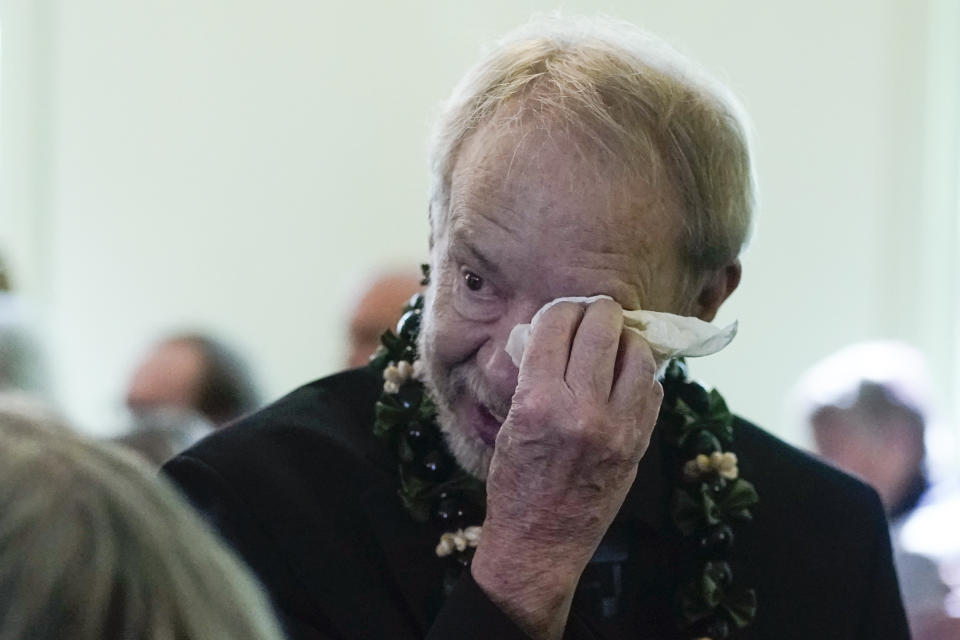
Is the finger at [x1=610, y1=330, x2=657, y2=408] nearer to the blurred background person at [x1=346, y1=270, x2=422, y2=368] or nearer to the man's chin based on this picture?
the man's chin

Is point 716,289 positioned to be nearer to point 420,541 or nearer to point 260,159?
point 420,541

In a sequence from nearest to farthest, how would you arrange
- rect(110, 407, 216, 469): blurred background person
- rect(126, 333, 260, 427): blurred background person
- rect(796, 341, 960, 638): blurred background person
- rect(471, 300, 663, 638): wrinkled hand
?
rect(471, 300, 663, 638): wrinkled hand
rect(110, 407, 216, 469): blurred background person
rect(796, 341, 960, 638): blurred background person
rect(126, 333, 260, 427): blurred background person

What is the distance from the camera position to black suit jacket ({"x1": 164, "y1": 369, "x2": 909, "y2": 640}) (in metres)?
1.58

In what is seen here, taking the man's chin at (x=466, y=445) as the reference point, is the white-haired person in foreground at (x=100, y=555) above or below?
above

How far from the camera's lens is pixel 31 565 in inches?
32.1

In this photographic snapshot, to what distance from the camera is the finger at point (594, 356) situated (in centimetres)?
144

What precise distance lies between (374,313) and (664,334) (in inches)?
72.2

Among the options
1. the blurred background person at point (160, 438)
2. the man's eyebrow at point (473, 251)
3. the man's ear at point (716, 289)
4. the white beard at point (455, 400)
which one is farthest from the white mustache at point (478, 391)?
the blurred background person at point (160, 438)

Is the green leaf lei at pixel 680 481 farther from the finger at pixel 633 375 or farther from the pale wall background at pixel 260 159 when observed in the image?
the pale wall background at pixel 260 159

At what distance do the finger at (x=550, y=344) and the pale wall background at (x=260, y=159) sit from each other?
3313 mm

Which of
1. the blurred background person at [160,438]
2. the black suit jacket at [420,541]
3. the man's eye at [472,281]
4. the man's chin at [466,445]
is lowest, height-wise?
the blurred background person at [160,438]

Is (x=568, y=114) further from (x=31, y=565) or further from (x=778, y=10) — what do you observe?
(x=778, y=10)

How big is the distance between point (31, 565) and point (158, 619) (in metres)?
0.08

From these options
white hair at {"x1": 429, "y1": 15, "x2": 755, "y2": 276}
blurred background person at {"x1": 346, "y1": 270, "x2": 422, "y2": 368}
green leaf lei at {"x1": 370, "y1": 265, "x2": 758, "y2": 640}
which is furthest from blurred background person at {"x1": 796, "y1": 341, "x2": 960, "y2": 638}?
white hair at {"x1": 429, "y1": 15, "x2": 755, "y2": 276}
